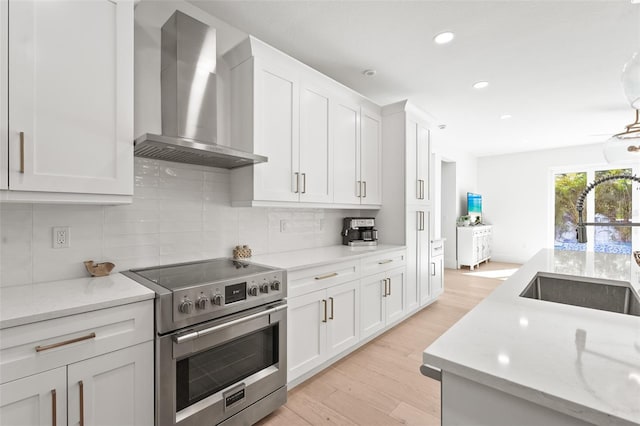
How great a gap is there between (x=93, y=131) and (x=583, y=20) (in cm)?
340

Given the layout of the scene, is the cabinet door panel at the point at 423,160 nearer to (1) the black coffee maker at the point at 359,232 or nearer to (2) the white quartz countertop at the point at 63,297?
(1) the black coffee maker at the point at 359,232

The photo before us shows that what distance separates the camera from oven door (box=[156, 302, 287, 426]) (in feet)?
4.62

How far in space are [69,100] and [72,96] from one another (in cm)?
2

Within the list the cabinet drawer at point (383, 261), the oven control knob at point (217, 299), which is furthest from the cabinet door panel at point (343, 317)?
the oven control knob at point (217, 299)

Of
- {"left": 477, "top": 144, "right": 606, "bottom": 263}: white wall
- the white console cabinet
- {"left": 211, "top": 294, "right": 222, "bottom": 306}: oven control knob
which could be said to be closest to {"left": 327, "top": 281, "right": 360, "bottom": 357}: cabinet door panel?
{"left": 211, "top": 294, "right": 222, "bottom": 306}: oven control knob

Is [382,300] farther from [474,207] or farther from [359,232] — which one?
[474,207]

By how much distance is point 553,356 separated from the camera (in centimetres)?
71

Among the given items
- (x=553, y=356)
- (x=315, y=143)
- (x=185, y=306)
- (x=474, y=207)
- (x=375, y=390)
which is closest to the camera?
(x=553, y=356)

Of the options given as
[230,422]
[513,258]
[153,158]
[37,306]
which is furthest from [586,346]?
[513,258]

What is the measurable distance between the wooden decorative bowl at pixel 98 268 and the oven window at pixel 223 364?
730mm

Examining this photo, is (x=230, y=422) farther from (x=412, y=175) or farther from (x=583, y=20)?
(x=583, y=20)

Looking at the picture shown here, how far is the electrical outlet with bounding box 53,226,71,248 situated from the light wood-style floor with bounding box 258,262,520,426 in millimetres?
1529

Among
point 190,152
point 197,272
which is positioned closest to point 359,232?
point 197,272

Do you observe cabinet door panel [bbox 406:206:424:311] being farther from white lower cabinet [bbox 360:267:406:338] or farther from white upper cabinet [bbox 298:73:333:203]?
white upper cabinet [bbox 298:73:333:203]
